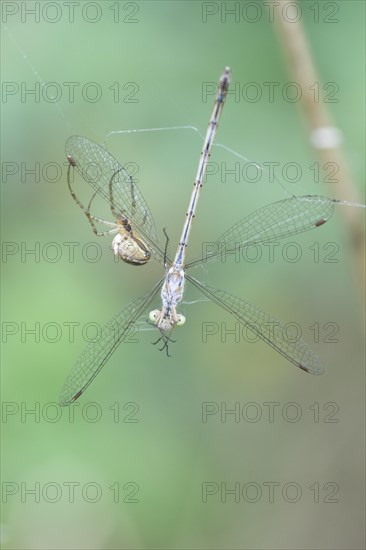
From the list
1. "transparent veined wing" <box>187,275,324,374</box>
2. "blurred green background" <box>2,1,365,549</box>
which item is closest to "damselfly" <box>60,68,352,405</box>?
"transparent veined wing" <box>187,275,324,374</box>

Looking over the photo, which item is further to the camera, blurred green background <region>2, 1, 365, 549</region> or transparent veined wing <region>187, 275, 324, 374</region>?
blurred green background <region>2, 1, 365, 549</region>

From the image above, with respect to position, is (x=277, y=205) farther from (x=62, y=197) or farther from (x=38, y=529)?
(x=38, y=529)

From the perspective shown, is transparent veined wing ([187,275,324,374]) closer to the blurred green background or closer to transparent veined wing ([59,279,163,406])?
transparent veined wing ([59,279,163,406])

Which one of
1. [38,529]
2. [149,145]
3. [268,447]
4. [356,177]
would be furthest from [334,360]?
[38,529]

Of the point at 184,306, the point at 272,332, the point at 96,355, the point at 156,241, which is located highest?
the point at 156,241

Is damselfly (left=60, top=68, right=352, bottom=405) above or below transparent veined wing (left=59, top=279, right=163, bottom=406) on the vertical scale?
above

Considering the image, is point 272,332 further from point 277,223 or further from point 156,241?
point 156,241

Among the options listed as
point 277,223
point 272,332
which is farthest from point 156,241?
point 272,332

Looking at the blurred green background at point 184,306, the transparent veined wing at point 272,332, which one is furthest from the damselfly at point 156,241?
the blurred green background at point 184,306
